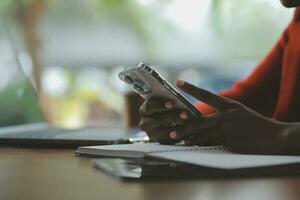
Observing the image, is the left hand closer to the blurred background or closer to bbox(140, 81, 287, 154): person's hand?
bbox(140, 81, 287, 154): person's hand

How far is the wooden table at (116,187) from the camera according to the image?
0.52 metres

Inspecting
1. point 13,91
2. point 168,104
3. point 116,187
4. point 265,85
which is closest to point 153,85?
point 168,104

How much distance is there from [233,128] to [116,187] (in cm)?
30

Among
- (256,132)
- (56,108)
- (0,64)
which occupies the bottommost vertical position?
(256,132)

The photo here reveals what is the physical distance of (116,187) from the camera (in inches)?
22.1

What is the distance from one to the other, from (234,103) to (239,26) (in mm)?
1892

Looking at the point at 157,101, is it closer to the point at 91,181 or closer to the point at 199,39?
the point at 91,181

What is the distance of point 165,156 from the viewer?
0.68 metres

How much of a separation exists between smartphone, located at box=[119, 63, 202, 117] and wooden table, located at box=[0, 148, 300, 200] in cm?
21

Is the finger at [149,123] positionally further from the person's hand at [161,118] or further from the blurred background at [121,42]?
the blurred background at [121,42]

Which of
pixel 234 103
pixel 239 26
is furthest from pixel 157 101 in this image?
pixel 239 26

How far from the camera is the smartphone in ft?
2.82

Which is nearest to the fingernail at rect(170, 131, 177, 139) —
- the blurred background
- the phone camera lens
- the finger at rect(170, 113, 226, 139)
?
the finger at rect(170, 113, 226, 139)

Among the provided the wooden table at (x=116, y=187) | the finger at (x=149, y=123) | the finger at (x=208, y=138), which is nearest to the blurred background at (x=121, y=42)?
the finger at (x=149, y=123)
